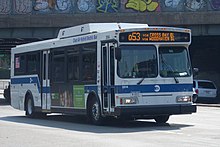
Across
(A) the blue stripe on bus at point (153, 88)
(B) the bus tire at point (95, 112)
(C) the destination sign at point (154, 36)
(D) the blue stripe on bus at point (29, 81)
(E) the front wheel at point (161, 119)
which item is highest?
(C) the destination sign at point (154, 36)

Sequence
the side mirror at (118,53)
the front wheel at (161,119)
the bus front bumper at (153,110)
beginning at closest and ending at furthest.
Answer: the side mirror at (118,53) < the bus front bumper at (153,110) < the front wheel at (161,119)

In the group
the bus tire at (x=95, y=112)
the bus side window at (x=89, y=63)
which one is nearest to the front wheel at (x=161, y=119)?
the bus tire at (x=95, y=112)

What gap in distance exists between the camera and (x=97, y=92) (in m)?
16.8

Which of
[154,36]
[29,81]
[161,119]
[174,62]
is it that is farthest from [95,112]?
[29,81]

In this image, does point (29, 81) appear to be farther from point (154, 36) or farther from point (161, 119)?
point (154, 36)

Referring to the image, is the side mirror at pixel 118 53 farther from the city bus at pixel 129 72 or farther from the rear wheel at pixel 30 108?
the rear wheel at pixel 30 108

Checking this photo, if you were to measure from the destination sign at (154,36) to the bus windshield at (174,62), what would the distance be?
285 mm

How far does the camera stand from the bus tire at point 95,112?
55.4 ft

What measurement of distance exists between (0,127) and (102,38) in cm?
439

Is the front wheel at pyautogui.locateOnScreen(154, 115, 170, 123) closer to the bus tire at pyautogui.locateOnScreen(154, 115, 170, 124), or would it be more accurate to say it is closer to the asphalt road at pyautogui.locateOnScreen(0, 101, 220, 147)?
the bus tire at pyautogui.locateOnScreen(154, 115, 170, 124)

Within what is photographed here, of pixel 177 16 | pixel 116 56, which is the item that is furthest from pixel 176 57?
pixel 177 16

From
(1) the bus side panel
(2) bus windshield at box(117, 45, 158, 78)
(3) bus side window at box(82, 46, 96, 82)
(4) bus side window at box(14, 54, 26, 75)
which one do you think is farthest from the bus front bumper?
(4) bus side window at box(14, 54, 26, 75)

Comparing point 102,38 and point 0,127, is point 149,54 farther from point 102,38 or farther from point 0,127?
point 0,127

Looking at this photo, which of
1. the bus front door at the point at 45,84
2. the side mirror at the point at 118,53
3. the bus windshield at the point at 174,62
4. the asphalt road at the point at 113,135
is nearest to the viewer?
→ the asphalt road at the point at 113,135
